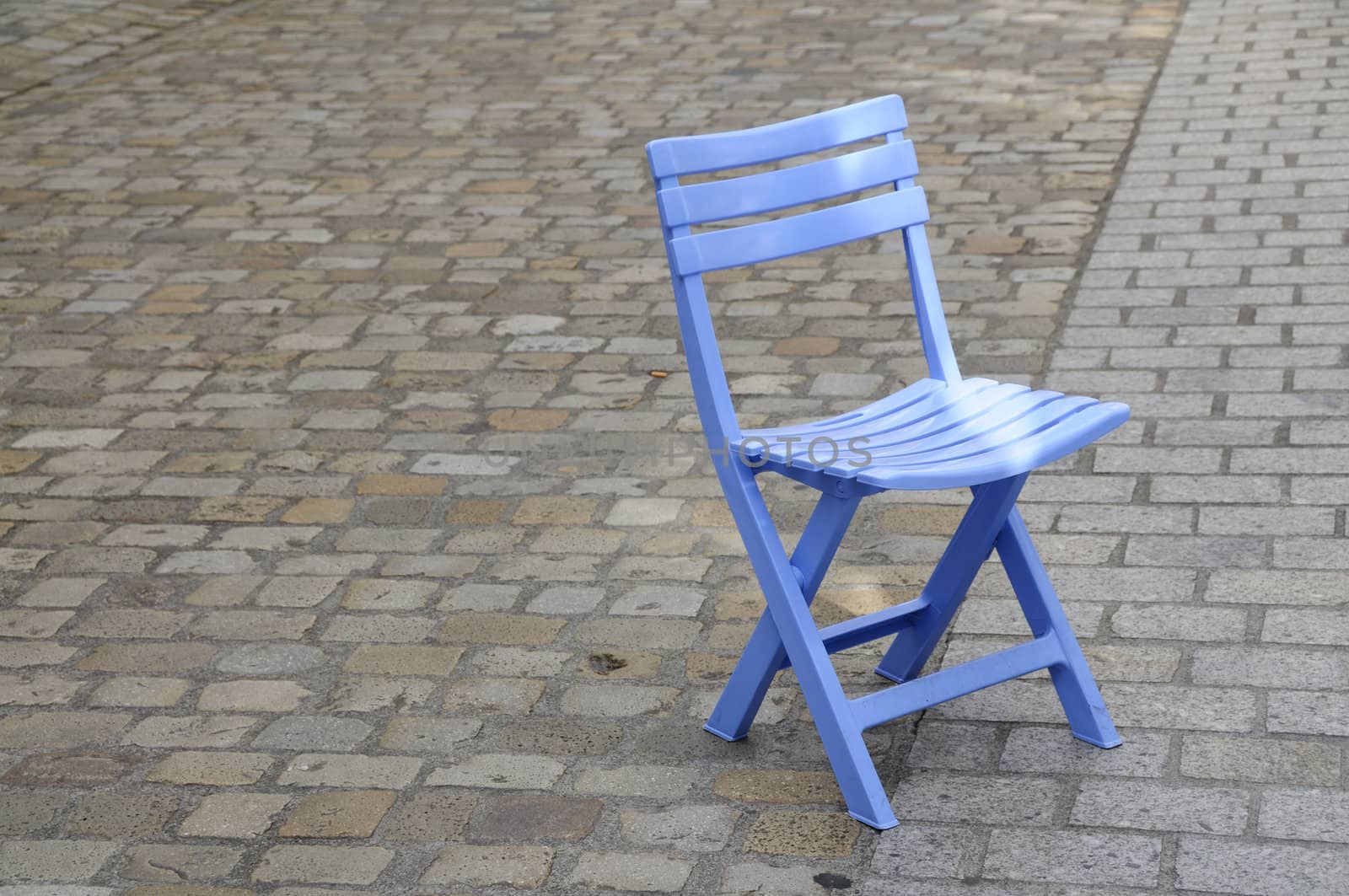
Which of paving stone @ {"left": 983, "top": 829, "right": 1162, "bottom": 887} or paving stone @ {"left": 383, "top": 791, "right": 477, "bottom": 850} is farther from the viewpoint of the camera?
paving stone @ {"left": 383, "top": 791, "right": 477, "bottom": 850}

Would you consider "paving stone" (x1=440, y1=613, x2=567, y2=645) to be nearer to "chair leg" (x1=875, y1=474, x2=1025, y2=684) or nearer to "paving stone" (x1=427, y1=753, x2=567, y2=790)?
"paving stone" (x1=427, y1=753, x2=567, y2=790)

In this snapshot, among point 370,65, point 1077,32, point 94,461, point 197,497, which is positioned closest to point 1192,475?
point 197,497

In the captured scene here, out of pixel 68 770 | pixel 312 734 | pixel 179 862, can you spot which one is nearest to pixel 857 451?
pixel 312 734

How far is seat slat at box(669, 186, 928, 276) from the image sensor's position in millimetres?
2822

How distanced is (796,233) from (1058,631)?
0.85 meters

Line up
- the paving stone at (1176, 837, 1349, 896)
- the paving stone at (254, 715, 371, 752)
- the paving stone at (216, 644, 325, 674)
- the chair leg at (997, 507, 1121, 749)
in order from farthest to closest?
the paving stone at (216, 644, 325, 674), the paving stone at (254, 715, 371, 752), the chair leg at (997, 507, 1121, 749), the paving stone at (1176, 837, 1349, 896)

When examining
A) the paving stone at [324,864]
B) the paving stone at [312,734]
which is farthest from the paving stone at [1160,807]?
the paving stone at [312,734]

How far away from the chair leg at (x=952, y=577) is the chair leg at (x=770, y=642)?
229 mm

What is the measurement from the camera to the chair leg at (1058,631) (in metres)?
2.95

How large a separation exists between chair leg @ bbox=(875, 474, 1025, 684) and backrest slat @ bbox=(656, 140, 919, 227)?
0.60 m

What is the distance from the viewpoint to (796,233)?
299cm

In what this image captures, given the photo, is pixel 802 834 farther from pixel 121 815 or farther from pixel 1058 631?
pixel 121 815

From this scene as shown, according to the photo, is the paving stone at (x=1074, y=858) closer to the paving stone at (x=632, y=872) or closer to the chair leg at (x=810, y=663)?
the chair leg at (x=810, y=663)

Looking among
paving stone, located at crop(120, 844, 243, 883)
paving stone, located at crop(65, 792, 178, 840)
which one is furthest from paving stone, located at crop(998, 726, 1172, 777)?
paving stone, located at crop(65, 792, 178, 840)
